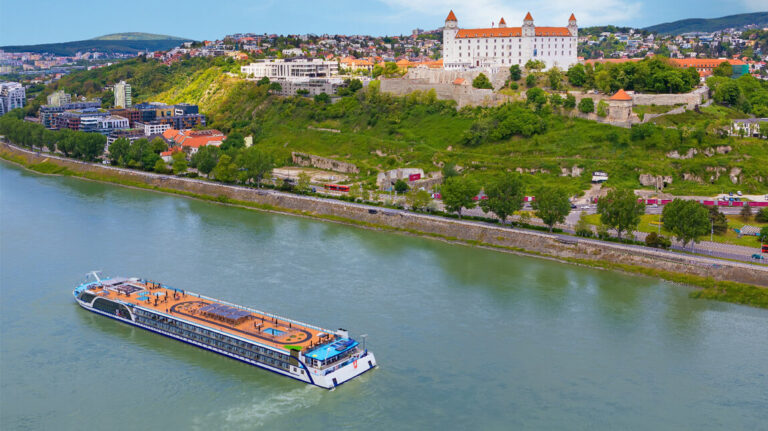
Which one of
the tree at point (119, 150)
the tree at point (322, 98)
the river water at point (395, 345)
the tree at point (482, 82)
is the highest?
the tree at point (482, 82)

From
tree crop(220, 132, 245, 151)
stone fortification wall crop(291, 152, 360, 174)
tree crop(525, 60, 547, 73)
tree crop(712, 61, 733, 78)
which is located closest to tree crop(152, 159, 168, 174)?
tree crop(220, 132, 245, 151)

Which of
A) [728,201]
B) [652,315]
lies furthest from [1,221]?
[728,201]

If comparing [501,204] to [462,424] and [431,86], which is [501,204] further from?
[431,86]

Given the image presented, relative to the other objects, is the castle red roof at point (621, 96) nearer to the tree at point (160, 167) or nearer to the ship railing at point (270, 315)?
the tree at point (160, 167)

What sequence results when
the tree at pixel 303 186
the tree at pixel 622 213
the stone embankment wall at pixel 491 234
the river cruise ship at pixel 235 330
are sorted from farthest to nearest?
the tree at pixel 303 186 < the tree at pixel 622 213 < the stone embankment wall at pixel 491 234 < the river cruise ship at pixel 235 330

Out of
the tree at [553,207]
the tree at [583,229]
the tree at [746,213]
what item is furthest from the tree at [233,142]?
the tree at [746,213]

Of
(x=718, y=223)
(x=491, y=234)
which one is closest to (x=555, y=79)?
(x=718, y=223)
